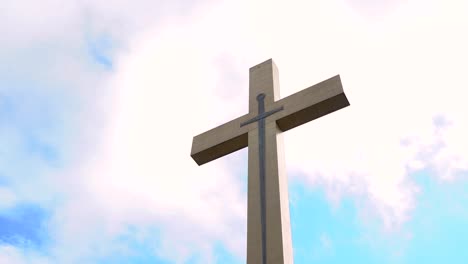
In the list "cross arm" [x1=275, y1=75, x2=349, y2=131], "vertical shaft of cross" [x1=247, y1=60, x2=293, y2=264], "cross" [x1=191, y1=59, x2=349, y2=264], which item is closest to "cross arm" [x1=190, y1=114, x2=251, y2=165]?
"cross" [x1=191, y1=59, x2=349, y2=264]

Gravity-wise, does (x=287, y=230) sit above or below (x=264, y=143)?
below

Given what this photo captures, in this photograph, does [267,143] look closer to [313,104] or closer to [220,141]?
[313,104]

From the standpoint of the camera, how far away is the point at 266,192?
18.2 feet

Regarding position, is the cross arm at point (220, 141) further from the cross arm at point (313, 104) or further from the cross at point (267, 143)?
the cross arm at point (313, 104)

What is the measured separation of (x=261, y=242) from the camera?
5.13 meters

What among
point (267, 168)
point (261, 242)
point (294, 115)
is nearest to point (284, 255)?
point (261, 242)

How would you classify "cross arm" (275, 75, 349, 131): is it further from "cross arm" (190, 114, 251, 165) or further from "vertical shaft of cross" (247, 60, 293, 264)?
"cross arm" (190, 114, 251, 165)

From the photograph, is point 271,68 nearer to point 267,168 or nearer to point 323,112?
point 323,112

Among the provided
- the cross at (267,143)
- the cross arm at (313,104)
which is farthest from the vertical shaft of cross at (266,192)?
the cross arm at (313,104)

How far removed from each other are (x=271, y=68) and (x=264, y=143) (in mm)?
1629

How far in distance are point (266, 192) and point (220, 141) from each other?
1.55 metres

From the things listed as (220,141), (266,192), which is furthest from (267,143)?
(220,141)

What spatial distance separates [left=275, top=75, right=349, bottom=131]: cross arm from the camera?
20.6 feet

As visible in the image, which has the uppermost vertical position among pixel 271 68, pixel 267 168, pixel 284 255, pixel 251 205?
pixel 271 68
